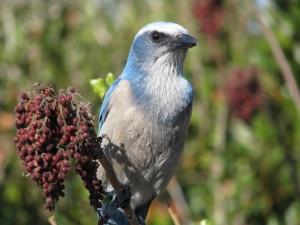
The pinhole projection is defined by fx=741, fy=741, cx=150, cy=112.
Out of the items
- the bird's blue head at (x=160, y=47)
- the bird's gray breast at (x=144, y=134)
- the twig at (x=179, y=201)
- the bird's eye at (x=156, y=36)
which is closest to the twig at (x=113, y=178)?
the bird's gray breast at (x=144, y=134)

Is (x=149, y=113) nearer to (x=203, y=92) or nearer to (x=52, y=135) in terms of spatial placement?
(x=52, y=135)

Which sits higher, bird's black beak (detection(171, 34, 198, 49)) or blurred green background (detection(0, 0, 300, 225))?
blurred green background (detection(0, 0, 300, 225))

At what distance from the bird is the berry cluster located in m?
1.01

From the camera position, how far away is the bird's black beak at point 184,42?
4.37 m

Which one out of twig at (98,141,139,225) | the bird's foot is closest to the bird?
the bird's foot

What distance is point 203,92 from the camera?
277 inches

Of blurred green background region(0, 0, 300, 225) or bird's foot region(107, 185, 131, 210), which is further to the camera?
blurred green background region(0, 0, 300, 225)

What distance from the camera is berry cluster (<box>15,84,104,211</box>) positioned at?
3131 millimetres

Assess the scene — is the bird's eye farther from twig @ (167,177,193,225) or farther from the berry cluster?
the berry cluster

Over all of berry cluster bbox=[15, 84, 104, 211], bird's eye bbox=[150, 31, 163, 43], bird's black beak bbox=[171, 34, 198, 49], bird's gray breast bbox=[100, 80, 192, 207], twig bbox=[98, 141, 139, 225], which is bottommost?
twig bbox=[98, 141, 139, 225]

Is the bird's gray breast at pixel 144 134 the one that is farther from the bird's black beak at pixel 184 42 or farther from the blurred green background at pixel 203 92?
the blurred green background at pixel 203 92

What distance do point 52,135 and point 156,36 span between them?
1.57m

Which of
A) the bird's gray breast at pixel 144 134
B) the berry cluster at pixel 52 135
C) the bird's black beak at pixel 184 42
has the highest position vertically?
the bird's black beak at pixel 184 42

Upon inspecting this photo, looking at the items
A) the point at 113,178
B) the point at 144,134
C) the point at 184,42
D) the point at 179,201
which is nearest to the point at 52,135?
the point at 113,178
